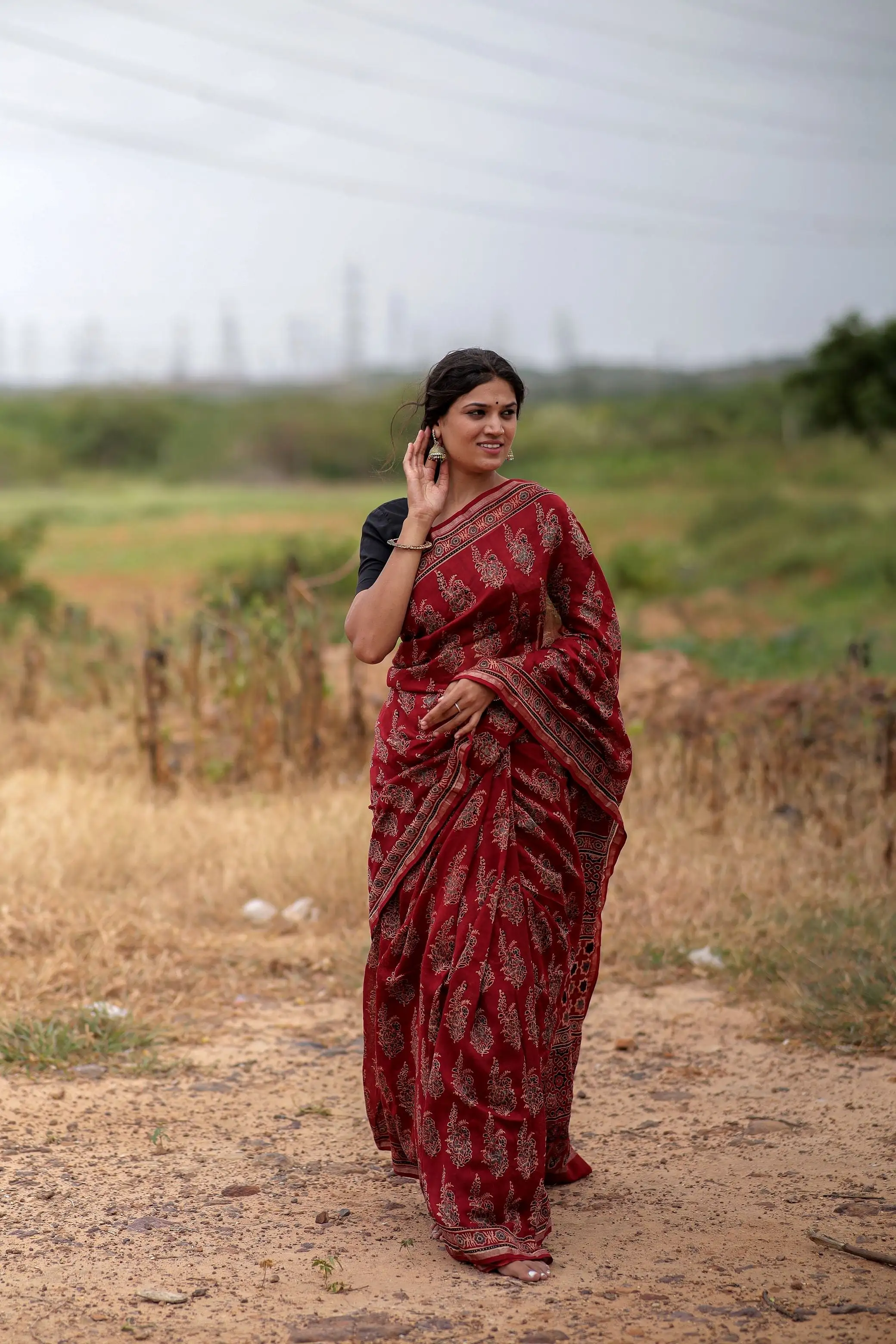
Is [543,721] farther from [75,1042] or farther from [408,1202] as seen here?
[75,1042]

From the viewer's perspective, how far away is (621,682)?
8.19 m

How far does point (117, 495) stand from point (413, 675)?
3068cm

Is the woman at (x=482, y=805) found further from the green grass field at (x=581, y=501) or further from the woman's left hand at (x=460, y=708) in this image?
the green grass field at (x=581, y=501)

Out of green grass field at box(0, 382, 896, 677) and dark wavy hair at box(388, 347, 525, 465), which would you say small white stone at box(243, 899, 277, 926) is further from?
dark wavy hair at box(388, 347, 525, 465)

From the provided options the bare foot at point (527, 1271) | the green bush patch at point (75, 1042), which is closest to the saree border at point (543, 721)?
the bare foot at point (527, 1271)

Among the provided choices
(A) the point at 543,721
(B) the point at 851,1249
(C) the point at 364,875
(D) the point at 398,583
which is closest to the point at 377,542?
(D) the point at 398,583

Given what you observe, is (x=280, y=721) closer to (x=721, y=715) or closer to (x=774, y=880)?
(x=721, y=715)

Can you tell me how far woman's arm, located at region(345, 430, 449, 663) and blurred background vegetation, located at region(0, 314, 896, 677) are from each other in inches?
6.9

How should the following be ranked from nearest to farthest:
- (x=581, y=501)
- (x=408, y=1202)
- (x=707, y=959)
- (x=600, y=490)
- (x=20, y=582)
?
(x=408, y=1202), (x=707, y=959), (x=20, y=582), (x=581, y=501), (x=600, y=490)

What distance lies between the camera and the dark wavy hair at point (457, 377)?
313 cm

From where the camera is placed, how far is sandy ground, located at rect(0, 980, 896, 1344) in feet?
9.03

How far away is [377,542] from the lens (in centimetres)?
320

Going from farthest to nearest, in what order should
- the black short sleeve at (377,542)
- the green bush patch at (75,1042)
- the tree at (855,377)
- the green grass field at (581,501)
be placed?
1. the tree at (855,377)
2. the green grass field at (581,501)
3. the green bush patch at (75,1042)
4. the black short sleeve at (377,542)

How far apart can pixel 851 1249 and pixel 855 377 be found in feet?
69.0
